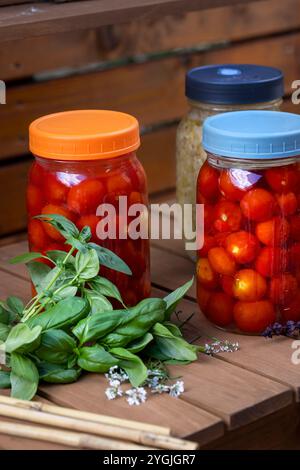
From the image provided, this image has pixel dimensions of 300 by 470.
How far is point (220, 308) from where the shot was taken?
3.83ft

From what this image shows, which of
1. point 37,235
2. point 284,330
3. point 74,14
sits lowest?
point 284,330

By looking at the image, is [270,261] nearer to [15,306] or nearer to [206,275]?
[206,275]

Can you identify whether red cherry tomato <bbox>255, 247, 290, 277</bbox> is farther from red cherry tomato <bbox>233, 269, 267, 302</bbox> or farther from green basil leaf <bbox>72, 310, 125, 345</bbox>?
green basil leaf <bbox>72, 310, 125, 345</bbox>

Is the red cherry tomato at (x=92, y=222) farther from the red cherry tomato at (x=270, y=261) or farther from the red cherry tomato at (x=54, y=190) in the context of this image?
the red cherry tomato at (x=270, y=261)

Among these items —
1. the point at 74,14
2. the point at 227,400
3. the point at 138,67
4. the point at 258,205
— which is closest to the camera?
the point at 227,400

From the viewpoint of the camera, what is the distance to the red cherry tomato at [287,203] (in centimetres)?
112

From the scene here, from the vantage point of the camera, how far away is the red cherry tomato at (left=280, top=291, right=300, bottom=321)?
116cm

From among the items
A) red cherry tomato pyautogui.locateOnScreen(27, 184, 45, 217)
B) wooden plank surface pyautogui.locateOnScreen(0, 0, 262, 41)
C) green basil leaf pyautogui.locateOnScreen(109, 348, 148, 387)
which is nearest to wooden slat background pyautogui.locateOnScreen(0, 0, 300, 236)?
wooden plank surface pyautogui.locateOnScreen(0, 0, 262, 41)

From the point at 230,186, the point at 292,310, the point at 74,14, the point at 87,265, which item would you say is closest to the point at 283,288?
the point at 292,310

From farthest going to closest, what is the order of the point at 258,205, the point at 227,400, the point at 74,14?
the point at 74,14 < the point at 258,205 < the point at 227,400

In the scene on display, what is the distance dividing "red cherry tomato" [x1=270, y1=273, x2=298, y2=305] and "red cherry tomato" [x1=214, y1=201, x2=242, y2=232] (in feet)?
0.26

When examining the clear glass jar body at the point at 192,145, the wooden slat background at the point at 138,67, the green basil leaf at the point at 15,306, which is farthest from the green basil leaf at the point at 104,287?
the wooden slat background at the point at 138,67

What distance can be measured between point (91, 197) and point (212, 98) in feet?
0.86
